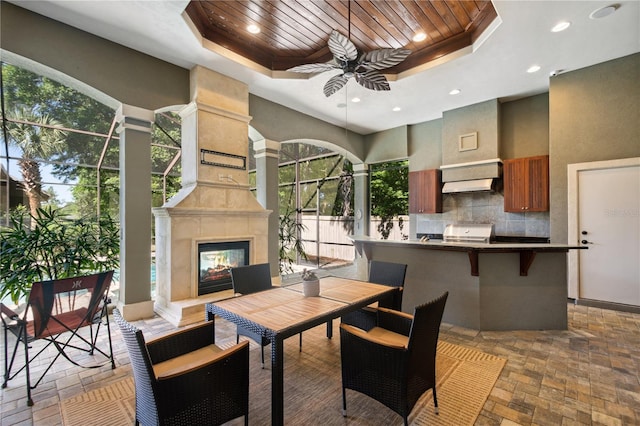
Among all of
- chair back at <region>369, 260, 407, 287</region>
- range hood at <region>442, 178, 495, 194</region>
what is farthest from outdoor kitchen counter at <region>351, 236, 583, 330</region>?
range hood at <region>442, 178, 495, 194</region>

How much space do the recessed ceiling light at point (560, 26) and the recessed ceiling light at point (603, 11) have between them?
190 mm

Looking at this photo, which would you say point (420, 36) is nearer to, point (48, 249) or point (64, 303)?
point (64, 303)

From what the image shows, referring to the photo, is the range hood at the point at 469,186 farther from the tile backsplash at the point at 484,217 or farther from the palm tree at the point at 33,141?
the palm tree at the point at 33,141

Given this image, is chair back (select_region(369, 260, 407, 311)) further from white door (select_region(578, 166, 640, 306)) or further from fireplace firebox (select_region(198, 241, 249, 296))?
white door (select_region(578, 166, 640, 306))

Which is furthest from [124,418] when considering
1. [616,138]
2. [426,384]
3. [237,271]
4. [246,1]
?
[616,138]

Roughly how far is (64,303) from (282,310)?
2065 mm

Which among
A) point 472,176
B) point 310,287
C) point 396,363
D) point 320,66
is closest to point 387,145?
point 472,176

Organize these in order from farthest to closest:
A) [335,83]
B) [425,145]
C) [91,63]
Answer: [425,145]
[91,63]
[335,83]

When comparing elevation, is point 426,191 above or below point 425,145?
below

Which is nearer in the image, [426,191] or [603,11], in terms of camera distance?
[603,11]

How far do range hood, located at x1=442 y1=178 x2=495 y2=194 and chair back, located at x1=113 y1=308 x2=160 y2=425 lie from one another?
551cm

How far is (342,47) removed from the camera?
2518mm

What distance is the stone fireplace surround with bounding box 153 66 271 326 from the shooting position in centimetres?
382

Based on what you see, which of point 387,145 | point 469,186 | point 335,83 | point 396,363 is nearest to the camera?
point 396,363
